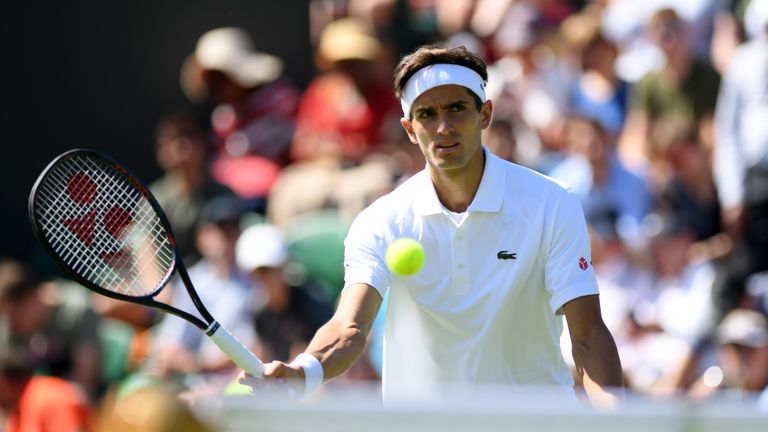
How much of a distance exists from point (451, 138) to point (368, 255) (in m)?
0.47

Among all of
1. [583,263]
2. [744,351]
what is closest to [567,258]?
[583,263]

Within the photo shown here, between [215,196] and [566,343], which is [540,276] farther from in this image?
[215,196]

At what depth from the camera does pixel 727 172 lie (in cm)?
786

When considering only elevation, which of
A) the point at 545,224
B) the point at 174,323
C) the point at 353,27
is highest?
the point at 353,27

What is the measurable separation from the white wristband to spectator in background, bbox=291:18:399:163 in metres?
4.56

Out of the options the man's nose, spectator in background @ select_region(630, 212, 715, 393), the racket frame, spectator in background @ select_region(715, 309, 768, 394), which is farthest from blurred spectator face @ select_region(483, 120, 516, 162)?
the racket frame

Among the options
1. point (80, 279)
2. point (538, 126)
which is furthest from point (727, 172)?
point (80, 279)

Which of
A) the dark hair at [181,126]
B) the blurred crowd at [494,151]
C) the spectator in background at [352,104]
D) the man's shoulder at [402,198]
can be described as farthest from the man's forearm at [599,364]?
the dark hair at [181,126]

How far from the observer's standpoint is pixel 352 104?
8750 millimetres

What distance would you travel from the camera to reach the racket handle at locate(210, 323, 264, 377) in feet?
12.9

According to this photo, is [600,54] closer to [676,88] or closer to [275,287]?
[676,88]

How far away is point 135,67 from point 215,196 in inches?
68.0

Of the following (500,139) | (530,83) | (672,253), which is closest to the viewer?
(672,253)

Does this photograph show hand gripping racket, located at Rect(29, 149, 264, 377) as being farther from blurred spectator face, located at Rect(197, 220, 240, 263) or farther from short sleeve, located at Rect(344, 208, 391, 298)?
blurred spectator face, located at Rect(197, 220, 240, 263)
